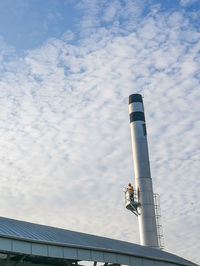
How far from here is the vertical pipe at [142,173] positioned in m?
49.0

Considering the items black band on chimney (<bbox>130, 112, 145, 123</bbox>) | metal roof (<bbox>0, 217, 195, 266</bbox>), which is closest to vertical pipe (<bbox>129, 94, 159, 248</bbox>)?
black band on chimney (<bbox>130, 112, 145, 123</bbox>)

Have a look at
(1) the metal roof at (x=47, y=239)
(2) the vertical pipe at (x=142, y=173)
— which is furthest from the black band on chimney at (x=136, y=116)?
(1) the metal roof at (x=47, y=239)

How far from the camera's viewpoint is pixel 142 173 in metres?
51.4

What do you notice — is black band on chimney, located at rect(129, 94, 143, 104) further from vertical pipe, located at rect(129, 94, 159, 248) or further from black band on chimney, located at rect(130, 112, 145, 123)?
black band on chimney, located at rect(130, 112, 145, 123)

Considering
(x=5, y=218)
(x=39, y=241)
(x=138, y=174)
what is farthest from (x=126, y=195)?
(x=39, y=241)

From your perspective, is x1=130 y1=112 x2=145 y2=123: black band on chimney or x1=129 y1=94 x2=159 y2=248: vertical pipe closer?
x1=129 y1=94 x2=159 y2=248: vertical pipe

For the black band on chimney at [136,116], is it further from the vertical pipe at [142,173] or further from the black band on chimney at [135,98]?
the black band on chimney at [135,98]

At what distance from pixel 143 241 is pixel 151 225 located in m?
2.12

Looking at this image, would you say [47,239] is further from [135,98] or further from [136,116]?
[135,98]

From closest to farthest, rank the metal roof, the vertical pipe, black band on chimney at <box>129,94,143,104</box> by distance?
the metal roof, the vertical pipe, black band on chimney at <box>129,94,143,104</box>

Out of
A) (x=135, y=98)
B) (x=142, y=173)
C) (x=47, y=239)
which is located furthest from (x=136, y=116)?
(x=47, y=239)

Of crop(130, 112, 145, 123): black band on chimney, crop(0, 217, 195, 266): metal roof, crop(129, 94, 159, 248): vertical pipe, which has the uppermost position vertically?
crop(130, 112, 145, 123): black band on chimney

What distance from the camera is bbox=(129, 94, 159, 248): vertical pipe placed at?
49.0 m

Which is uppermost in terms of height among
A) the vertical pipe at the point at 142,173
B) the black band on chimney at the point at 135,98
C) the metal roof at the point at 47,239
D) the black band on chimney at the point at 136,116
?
the black band on chimney at the point at 135,98
